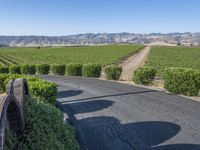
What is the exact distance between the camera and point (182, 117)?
42.9ft

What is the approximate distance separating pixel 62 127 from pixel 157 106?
9034mm

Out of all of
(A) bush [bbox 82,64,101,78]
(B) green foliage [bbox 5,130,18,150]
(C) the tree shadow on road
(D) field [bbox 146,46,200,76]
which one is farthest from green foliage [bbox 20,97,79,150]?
(D) field [bbox 146,46,200,76]

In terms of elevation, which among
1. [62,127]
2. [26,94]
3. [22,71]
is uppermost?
[26,94]

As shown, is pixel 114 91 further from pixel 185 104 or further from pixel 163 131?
pixel 163 131

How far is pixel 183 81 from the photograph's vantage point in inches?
728

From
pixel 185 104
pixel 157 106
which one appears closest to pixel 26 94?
pixel 157 106

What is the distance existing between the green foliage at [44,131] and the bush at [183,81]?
12049 millimetres

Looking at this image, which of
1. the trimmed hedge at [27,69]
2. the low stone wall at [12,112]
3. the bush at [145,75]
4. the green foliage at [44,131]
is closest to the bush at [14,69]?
the trimmed hedge at [27,69]

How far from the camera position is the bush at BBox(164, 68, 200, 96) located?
59.0 feet

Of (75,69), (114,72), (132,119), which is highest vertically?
(132,119)

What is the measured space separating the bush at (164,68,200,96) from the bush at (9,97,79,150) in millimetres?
12049

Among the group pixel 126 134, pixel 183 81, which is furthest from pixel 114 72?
pixel 126 134

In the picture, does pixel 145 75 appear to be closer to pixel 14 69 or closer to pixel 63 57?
pixel 14 69

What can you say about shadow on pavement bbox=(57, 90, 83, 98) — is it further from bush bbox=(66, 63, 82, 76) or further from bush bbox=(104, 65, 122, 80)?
bush bbox=(66, 63, 82, 76)
